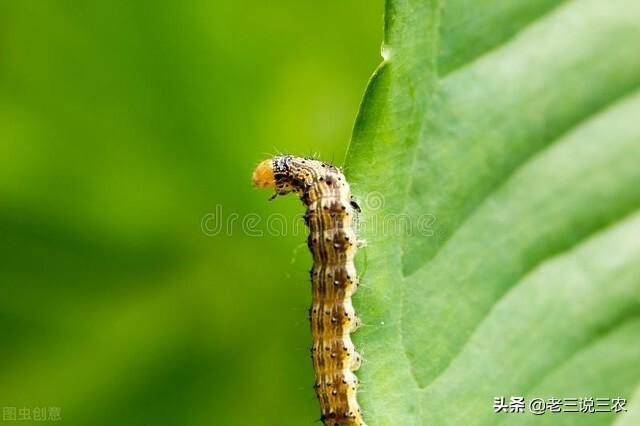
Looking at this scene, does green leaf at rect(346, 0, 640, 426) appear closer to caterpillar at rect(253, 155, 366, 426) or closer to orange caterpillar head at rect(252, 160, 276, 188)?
caterpillar at rect(253, 155, 366, 426)

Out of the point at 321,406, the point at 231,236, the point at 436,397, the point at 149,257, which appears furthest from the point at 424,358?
the point at 149,257

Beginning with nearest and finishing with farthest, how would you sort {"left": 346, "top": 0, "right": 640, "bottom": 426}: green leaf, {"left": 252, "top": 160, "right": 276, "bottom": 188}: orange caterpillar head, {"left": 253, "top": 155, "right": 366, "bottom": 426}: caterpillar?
{"left": 346, "top": 0, "right": 640, "bottom": 426}: green leaf → {"left": 253, "top": 155, "right": 366, "bottom": 426}: caterpillar → {"left": 252, "top": 160, "right": 276, "bottom": 188}: orange caterpillar head

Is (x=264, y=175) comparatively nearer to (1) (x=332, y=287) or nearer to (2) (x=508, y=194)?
(1) (x=332, y=287)

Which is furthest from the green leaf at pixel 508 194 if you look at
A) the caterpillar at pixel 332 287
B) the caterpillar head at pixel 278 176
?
the caterpillar head at pixel 278 176

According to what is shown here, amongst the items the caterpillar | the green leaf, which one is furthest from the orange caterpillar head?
the green leaf

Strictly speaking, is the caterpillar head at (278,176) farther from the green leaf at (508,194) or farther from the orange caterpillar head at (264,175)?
the green leaf at (508,194)

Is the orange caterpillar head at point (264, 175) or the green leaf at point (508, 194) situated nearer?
the green leaf at point (508, 194)
